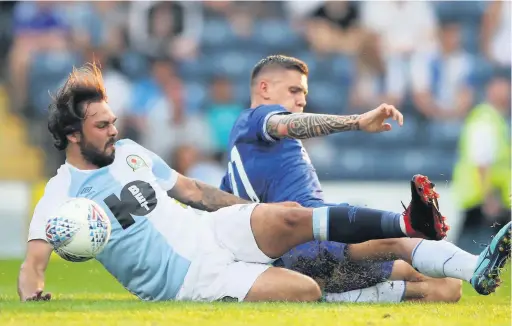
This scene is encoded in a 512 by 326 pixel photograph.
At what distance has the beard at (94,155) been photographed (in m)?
6.50

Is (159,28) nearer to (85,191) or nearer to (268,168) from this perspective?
(268,168)

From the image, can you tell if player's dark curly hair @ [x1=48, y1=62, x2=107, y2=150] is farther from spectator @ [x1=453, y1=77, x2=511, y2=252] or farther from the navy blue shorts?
spectator @ [x1=453, y1=77, x2=511, y2=252]

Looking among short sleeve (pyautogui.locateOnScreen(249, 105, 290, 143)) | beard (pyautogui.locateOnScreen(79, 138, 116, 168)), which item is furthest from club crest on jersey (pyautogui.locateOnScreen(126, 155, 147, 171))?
short sleeve (pyautogui.locateOnScreen(249, 105, 290, 143))

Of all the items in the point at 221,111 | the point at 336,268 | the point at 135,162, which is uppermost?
the point at 135,162

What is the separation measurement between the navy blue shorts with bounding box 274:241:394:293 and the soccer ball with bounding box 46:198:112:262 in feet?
4.21

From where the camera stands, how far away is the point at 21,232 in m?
12.4

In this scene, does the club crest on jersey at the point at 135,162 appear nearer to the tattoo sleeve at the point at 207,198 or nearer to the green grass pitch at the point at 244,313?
the tattoo sleeve at the point at 207,198

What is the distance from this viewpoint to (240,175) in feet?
23.8

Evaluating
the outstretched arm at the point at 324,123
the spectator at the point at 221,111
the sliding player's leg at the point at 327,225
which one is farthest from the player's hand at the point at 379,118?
the spectator at the point at 221,111

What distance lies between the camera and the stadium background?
13.8 meters

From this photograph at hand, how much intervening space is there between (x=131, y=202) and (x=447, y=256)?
1.86 meters

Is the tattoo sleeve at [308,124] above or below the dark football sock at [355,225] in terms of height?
above

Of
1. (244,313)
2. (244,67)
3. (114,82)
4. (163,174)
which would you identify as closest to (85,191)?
(163,174)

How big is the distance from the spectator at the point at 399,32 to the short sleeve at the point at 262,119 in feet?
24.7
